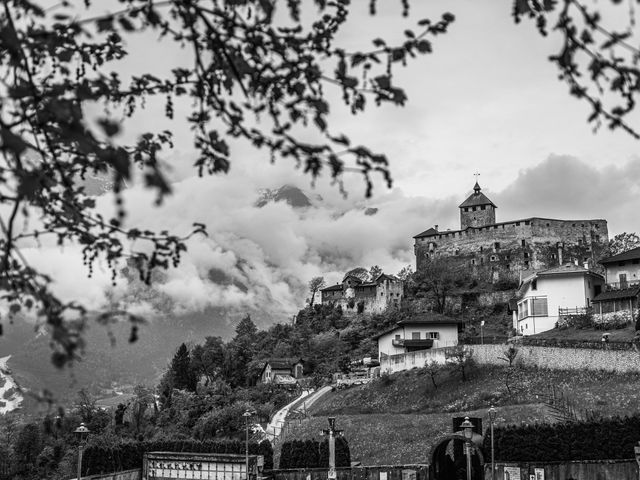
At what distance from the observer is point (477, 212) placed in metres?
95.2

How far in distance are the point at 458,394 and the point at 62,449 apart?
33.3m

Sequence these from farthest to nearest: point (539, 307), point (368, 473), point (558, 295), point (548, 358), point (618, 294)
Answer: point (539, 307) < point (558, 295) < point (618, 294) < point (548, 358) < point (368, 473)

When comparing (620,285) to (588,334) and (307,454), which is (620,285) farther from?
(307,454)

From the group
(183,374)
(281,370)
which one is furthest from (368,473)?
(183,374)

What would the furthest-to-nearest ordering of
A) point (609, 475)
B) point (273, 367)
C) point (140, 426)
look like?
point (273, 367)
point (140, 426)
point (609, 475)

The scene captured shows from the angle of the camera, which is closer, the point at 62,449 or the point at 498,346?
the point at 498,346

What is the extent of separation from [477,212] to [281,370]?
3698 cm

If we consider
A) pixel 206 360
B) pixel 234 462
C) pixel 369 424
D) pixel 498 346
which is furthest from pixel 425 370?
pixel 206 360

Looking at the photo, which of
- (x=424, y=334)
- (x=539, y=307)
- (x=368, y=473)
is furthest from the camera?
(x=539, y=307)

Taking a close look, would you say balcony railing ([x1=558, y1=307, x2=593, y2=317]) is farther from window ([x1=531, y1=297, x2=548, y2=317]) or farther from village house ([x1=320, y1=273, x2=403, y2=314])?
village house ([x1=320, y1=273, x2=403, y2=314])

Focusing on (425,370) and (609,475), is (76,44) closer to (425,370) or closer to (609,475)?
(609,475)

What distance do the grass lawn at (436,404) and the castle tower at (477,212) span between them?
48.3m

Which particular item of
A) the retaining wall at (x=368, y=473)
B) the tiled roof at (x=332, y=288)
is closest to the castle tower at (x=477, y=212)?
the tiled roof at (x=332, y=288)

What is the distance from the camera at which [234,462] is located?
1403 inches
